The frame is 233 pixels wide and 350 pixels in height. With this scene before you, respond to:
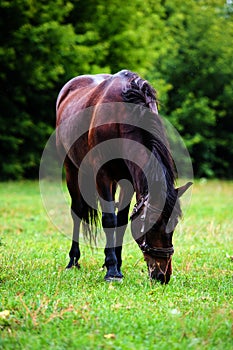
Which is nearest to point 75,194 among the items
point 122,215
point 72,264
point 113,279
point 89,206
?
point 89,206

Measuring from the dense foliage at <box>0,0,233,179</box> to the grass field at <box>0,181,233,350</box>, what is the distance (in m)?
11.1

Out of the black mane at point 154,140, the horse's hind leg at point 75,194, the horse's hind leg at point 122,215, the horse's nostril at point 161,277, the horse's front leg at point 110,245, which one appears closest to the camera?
the black mane at point 154,140

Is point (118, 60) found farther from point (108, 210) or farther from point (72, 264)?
point (108, 210)

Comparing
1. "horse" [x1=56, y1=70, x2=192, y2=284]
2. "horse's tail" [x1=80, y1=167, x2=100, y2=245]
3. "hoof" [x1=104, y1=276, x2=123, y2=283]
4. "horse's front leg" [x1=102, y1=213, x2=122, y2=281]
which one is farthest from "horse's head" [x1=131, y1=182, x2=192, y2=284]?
"horse's tail" [x1=80, y1=167, x2=100, y2=245]

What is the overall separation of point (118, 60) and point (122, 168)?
1599 centimetres

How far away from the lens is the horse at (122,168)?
481 cm

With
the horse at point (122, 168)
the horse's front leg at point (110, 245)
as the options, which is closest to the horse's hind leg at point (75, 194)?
the horse at point (122, 168)

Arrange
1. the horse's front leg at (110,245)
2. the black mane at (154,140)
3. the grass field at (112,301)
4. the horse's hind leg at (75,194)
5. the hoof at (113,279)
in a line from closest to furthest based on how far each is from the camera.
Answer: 1. the grass field at (112,301)
2. the black mane at (154,140)
3. the hoof at (113,279)
4. the horse's front leg at (110,245)
5. the horse's hind leg at (75,194)

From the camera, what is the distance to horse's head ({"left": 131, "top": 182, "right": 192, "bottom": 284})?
188 inches

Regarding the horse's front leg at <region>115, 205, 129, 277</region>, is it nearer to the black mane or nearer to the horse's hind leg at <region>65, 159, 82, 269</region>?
the horse's hind leg at <region>65, 159, 82, 269</region>

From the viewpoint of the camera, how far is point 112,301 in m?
4.46

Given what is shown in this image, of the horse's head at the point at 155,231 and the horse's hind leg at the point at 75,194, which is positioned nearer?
the horse's head at the point at 155,231

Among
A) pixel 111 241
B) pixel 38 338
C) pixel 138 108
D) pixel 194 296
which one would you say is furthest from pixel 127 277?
pixel 38 338

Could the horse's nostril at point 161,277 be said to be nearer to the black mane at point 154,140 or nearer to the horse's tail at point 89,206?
the black mane at point 154,140
